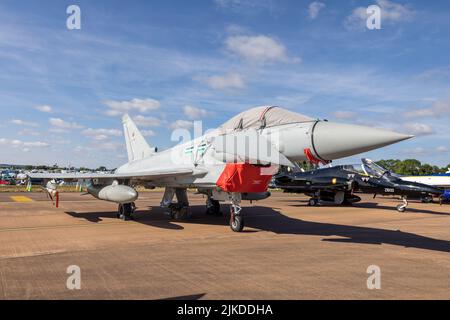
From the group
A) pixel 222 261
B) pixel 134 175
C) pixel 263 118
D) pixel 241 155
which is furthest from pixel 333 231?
pixel 134 175

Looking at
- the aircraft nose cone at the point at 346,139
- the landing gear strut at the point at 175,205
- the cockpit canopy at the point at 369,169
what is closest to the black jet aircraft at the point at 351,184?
the cockpit canopy at the point at 369,169

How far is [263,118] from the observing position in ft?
28.0

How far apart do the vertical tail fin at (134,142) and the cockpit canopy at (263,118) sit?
7974 mm

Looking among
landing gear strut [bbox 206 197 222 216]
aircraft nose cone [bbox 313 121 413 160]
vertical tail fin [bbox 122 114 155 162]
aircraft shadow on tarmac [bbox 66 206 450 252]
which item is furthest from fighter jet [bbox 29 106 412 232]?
vertical tail fin [bbox 122 114 155 162]

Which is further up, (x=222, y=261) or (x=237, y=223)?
(x=237, y=223)

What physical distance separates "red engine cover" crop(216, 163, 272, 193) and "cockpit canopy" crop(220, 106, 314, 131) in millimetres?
1014

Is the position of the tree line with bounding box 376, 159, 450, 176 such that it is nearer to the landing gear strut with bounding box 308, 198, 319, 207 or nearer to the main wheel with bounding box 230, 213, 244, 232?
the landing gear strut with bounding box 308, 198, 319, 207

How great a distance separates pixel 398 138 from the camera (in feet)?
20.2

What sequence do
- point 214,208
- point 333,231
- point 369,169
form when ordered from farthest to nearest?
1. point 369,169
2. point 214,208
3. point 333,231

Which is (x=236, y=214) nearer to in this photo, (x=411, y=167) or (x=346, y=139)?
(x=346, y=139)

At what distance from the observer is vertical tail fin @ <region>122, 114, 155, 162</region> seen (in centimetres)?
1699

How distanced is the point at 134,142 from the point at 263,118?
1044cm

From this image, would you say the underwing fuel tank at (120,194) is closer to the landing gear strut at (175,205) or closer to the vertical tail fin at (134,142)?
the landing gear strut at (175,205)
